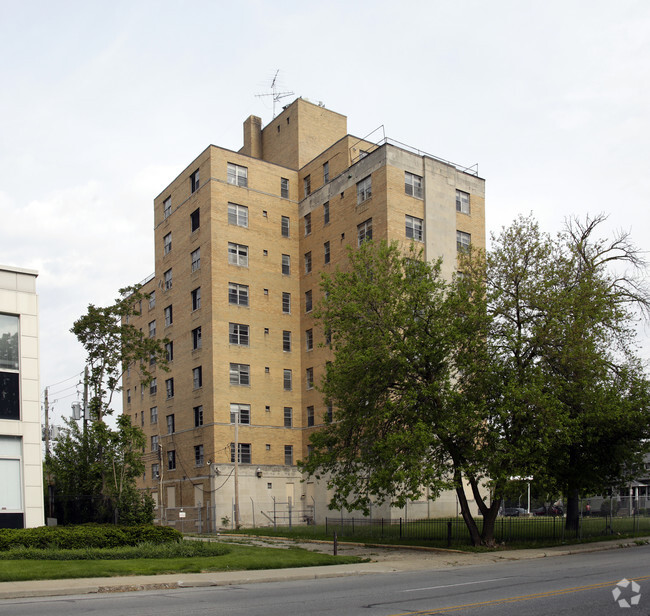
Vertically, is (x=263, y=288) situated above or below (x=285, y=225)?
below

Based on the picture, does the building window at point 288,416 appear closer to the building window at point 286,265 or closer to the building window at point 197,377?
the building window at point 197,377

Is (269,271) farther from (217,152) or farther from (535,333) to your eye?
(535,333)

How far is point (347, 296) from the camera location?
3019 centimetres

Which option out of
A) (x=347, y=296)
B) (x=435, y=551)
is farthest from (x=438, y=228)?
(x=435, y=551)

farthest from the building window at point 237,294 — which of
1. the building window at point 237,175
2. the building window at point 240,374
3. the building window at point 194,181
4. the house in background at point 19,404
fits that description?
the house in background at point 19,404

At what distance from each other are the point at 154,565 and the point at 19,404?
33.6 feet

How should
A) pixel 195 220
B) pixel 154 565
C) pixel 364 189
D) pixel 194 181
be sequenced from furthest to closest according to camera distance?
pixel 194 181
pixel 195 220
pixel 364 189
pixel 154 565

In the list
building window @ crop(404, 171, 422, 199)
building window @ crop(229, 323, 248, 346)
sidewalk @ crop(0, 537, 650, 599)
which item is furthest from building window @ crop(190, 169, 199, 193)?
sidewalk @ crop(0, 537, 650, 599)

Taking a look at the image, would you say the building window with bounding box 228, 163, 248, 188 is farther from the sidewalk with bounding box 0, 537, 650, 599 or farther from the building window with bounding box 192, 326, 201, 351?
the sidewalk with bounding box 0, 537, 650, 599

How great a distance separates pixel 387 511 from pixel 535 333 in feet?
72.3

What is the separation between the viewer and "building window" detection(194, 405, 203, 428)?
2181 inches

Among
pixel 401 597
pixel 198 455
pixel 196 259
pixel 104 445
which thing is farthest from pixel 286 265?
pixel 401 597

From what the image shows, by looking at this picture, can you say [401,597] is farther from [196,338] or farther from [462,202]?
[462,202]

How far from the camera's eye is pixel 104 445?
35.9 metres
